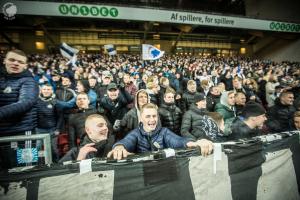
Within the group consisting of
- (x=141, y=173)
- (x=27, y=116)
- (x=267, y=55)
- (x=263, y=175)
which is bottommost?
(x=263, y=175)

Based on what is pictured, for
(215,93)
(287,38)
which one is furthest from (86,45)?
(287,38)

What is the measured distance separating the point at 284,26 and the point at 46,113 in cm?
2654

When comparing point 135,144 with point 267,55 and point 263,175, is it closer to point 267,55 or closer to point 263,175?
point 263,175

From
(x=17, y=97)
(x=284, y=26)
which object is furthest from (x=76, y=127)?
(x=284, y=26)

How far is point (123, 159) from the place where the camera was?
1.52 meters

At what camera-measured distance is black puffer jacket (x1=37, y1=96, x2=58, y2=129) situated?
11.5 ft

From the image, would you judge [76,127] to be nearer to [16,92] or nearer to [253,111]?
[16,92]

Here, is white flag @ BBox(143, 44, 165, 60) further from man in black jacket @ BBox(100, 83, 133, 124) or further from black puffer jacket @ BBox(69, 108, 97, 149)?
black puffer jacket @ BBox(69, 108, 97, 149)

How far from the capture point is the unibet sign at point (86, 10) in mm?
15945

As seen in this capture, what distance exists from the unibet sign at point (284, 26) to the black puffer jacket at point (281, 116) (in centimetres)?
2201

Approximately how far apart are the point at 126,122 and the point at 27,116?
5.62 ft

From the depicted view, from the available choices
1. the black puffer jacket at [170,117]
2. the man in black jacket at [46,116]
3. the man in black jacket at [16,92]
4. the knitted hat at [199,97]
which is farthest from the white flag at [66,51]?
the knitted hat at [199,97]

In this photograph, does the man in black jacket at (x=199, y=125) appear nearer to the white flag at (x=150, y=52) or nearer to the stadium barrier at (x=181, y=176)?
the stadium barrier at (x=181, y=176)

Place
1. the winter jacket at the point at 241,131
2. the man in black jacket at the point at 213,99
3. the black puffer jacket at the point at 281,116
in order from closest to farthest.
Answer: the winter jacket at the point at 241,131 → the black puffer jacket at the point at 281,116 → the man in black jacket at the point at 213,99
